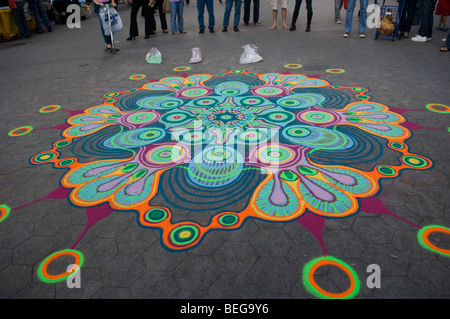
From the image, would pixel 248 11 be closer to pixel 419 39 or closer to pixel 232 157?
pixel 419 39

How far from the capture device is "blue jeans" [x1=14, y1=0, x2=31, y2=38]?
9.05m

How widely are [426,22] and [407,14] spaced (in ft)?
1.78

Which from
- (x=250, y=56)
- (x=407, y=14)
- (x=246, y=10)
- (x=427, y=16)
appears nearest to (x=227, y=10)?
(x=246, y=10)

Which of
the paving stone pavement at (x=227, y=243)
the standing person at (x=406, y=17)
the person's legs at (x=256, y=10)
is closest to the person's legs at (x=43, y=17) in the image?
the person's legs at (x=256, y=10)

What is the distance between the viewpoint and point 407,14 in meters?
7.14

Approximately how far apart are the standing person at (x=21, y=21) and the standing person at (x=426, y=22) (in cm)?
1144

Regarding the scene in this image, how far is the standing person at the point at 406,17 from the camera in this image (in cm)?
680

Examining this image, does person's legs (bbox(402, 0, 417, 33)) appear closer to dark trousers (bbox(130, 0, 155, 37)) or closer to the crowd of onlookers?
the crowd of onlookers

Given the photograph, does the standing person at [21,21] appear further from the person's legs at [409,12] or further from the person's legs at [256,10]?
the person's legs at [409,12]

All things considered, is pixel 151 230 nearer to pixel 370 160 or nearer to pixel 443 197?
pixel 370 160

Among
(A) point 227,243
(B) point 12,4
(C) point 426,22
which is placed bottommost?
(A) point 227,243

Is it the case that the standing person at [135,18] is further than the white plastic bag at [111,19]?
Yes

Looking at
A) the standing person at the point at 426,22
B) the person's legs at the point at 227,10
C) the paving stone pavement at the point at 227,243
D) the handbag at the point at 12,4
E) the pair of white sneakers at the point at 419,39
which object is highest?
the handbag at the point at 12,4

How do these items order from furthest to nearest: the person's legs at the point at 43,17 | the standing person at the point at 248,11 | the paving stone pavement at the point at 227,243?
the person's legs at the point at 43,17 < the standing person at the point at 248,11 < the paving stone pavement at the point at 227,243
